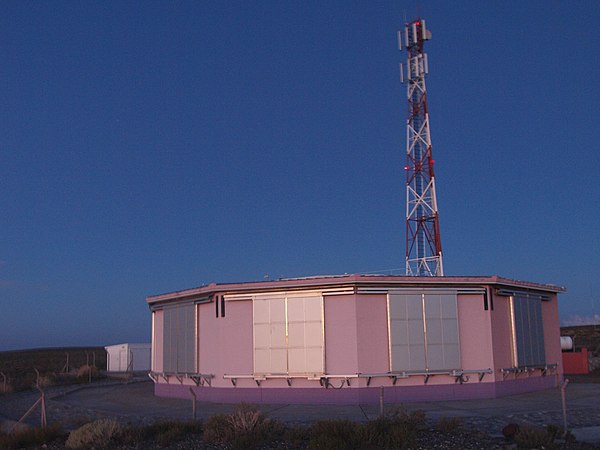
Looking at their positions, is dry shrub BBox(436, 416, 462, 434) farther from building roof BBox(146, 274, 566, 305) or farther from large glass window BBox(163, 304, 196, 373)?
large glass window BBox(163, 304, 196, 373)

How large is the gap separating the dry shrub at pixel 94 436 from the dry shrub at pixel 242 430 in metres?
1.55

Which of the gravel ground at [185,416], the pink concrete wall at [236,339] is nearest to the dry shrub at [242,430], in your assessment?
the gravel ground at [185,416]

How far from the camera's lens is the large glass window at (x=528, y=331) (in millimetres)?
17938

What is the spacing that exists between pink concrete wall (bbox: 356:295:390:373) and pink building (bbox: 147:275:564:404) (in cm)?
2

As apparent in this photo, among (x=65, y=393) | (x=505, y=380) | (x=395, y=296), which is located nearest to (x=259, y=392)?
(x=395, y=296)

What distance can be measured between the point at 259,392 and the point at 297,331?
1.83m

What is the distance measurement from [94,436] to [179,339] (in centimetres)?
810

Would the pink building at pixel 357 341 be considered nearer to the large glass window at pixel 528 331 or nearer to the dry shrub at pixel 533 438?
the large glass window at pixel 528 331

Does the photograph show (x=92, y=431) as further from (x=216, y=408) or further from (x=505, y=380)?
(x=505, y=380)

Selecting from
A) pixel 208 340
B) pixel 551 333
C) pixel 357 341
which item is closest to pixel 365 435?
pixel 357 341

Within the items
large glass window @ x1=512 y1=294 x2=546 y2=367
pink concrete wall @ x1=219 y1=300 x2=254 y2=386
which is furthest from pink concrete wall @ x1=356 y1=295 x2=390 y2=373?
large glass window @ x1=512 y1=294 x2=546 y2=367

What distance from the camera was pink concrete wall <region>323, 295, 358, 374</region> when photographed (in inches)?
629

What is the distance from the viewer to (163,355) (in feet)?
64.6

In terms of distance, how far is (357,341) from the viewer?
15945 mm
